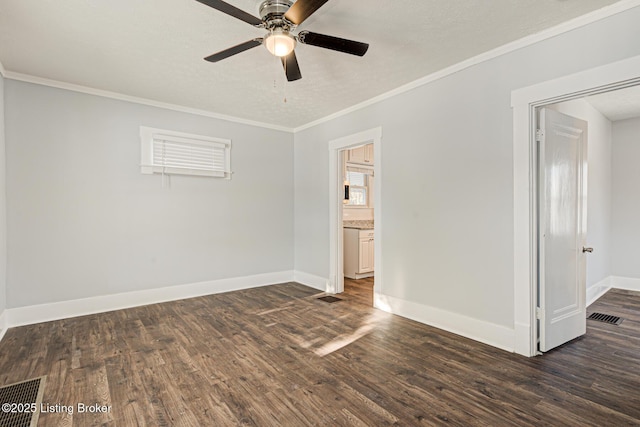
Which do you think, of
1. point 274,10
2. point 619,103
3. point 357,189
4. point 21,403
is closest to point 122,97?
point 274,10

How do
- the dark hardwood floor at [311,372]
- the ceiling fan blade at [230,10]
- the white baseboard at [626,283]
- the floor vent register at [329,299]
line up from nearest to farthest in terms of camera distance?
the ceiling fan blade at [230,10], the dark hardwood floor at [311,372], the floor vent register at [329,299], the white baseboard at [626,283]

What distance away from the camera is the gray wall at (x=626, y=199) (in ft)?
16.3

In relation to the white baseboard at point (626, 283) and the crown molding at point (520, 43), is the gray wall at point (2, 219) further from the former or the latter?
the white baseboard at point (626, 283)

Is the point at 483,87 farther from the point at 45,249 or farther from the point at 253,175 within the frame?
the point at 45,249

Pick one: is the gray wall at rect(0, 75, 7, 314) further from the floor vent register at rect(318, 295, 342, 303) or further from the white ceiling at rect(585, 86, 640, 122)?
the white ceiling at rect(585, 86, 640, 122)

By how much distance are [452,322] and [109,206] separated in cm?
426

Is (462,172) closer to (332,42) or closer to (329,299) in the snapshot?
(332,42)

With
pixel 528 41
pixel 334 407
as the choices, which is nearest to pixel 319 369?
pixel 334 407

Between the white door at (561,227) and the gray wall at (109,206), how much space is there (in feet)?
12.8

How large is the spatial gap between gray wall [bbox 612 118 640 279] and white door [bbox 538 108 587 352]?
111 inches

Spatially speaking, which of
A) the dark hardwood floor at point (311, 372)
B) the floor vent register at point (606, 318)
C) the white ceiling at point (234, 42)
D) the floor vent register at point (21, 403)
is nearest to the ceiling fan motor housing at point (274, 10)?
the white ceiling at point (234, 42)

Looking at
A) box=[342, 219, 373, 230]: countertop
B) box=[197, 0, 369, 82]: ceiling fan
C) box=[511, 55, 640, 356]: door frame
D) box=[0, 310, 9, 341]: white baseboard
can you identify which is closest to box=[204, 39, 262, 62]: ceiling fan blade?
box=[197, 0, 369, 82]: ceiling fan

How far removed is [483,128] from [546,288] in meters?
1.55

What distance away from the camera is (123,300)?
4.11 metres
